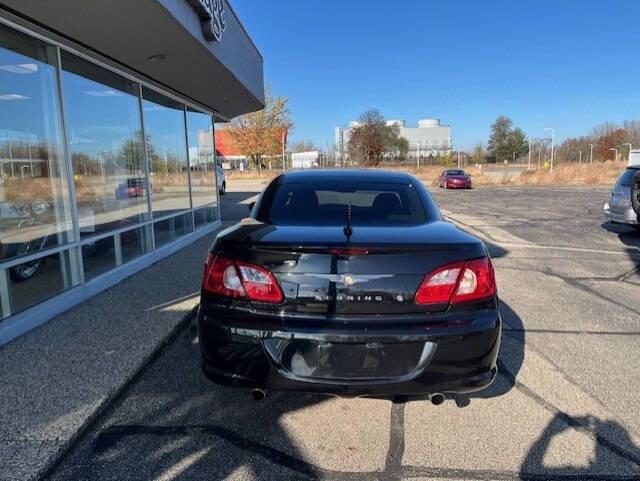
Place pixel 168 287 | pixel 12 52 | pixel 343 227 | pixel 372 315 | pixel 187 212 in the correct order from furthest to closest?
pixel 187 212 < pixel 168 287 < pixel 12 52 < pixel 343 227 < pixel 372 315

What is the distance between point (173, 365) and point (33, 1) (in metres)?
3.24

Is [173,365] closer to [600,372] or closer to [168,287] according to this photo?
[168,287]

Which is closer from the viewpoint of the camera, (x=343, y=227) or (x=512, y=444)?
(x=512, y=444)

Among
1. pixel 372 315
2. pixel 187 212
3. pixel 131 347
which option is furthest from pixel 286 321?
pixel 187 212

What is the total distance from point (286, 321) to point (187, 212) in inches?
307

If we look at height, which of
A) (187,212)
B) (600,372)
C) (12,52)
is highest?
(12,52)

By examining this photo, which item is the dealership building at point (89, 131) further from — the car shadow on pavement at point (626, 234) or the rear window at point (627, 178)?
the car shadow on pavement at point (626, 234)

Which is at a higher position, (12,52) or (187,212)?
(12,52)

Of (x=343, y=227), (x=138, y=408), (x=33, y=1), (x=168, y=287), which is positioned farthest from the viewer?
(x=168, y=287)

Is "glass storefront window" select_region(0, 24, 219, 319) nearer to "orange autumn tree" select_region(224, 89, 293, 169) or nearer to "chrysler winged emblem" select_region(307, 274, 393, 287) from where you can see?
"chrysler winged emblem" select_region(307, 274, 393, 287)

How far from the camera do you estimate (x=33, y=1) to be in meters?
3.93

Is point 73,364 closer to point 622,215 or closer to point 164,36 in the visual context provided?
point 164,36

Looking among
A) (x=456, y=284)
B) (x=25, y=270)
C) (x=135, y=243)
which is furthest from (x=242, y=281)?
(x=135, y=243)

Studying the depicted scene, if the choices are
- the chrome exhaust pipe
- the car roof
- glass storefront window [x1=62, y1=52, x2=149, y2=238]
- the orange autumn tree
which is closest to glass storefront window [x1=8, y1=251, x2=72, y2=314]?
glass storefront window [x1=62, y1=52, x2=149, y2=238]
